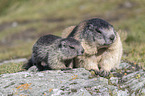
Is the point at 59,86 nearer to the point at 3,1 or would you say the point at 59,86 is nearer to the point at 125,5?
the point at 125,5

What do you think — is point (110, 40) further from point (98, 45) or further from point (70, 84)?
point (70, 84)

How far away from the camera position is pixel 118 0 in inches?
2261

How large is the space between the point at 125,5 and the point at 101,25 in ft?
164

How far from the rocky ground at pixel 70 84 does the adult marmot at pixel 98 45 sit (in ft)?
1.60

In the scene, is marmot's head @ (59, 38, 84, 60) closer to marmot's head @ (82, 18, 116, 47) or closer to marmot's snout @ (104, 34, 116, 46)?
marmot's head @ (82, 18, 116, 47)

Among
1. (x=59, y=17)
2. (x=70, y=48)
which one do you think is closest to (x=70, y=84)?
(x=70, y=48)

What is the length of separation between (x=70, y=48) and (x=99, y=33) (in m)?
1.36

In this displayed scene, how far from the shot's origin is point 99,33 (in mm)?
6734

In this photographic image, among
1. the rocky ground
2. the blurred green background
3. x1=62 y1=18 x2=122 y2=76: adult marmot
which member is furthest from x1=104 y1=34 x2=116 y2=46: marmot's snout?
the blurred green background

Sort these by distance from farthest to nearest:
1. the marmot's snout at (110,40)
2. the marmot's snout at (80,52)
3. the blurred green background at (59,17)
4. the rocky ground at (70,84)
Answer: the blurred green background at (59,17)
the marmot's snout at (80,52)
the marmot's snout at (110,40)
the rocky ground at (70,84)

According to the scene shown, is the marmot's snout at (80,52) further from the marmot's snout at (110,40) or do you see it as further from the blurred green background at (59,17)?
the blurred green background at (59,17)

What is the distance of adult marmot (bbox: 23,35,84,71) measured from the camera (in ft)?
23.3

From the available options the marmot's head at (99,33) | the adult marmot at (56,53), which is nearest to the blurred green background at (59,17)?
the adult marmot at (56,53)

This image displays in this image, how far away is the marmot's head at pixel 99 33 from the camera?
6.60 m
